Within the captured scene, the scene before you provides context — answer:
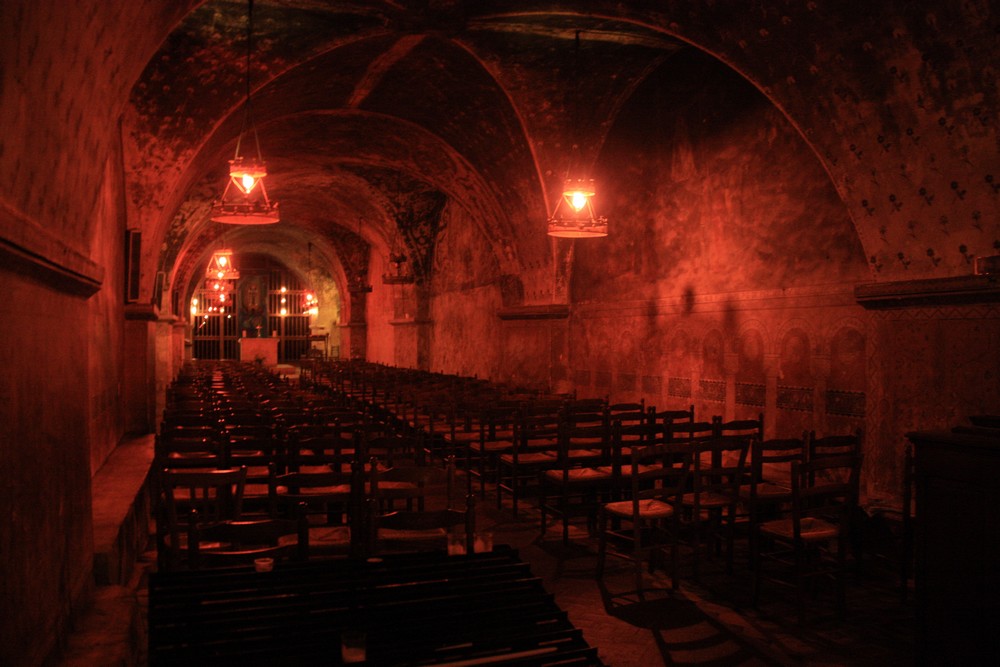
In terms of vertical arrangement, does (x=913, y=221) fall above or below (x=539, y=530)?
above

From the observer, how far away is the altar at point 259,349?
99.8 ft

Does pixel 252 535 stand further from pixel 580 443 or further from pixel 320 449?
pixel 580 443

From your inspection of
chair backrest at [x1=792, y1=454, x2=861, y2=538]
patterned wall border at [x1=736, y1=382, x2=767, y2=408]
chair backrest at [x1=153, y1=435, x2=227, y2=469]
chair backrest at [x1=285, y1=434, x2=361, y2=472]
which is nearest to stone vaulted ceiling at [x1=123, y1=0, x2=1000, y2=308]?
chair backrest at [x1=792, y1=454, x2=861, y2=538]

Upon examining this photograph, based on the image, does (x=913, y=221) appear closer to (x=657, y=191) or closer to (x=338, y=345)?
(x=657, y=191)

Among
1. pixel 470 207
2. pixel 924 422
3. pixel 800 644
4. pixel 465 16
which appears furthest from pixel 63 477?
pixel 470 207

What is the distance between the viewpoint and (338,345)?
36562 millimetres

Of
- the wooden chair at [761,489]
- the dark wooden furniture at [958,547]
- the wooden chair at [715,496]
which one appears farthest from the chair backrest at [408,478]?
the dark wooden furniture at [958,547]

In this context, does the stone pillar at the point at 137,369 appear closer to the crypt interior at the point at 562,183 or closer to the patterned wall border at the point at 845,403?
the crypt interior at the point at 562,183

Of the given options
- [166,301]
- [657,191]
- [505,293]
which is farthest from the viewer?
[166,301]

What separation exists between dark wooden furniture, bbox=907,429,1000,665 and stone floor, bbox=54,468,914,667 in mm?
1064

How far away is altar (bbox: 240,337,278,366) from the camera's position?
1197 inches

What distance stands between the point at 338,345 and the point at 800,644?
110 feet

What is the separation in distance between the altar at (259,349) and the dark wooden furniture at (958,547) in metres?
28.7

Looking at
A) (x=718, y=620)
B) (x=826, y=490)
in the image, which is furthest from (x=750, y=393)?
(x=718, y=620)
